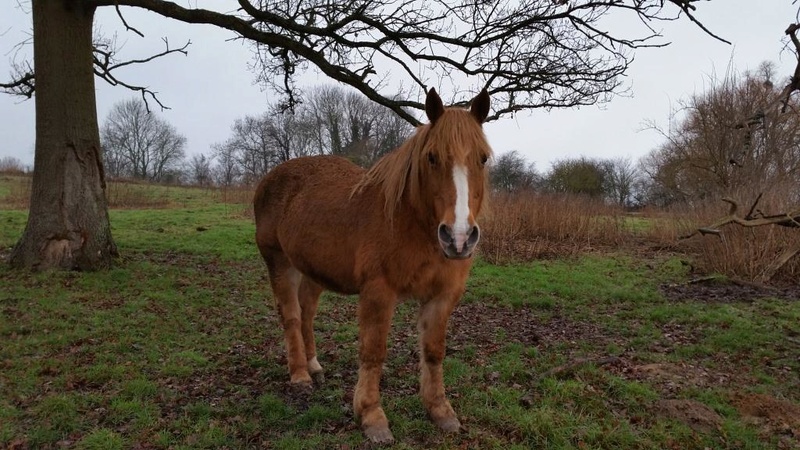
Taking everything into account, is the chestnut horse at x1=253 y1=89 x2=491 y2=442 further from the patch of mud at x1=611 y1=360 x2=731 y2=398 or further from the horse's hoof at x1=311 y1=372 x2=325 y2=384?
the patch of mud at x1=611 y1=360 x2=731 y2=398

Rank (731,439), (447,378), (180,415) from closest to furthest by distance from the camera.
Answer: (731,439), (180,415), (447,378)

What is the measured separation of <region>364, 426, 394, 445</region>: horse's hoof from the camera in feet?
10.7

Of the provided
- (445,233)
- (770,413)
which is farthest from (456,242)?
(770,413)

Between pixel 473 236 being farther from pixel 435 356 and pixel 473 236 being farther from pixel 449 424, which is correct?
pixel 449 424

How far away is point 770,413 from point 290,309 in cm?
410

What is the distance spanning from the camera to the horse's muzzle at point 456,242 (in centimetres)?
259

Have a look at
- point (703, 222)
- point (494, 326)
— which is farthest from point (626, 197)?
point (494, 326)

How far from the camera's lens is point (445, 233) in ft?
8.71

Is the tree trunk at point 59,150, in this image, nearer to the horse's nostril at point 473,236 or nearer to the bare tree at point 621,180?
the horse's nostril at point 473,236

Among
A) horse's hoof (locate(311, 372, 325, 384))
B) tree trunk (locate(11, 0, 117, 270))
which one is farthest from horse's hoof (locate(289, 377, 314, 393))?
tree trunk (locate(11, 0, 117, 270))

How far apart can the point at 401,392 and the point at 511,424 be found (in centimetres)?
104

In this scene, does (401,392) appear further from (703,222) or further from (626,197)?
(626,197)

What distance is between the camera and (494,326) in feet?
21.5

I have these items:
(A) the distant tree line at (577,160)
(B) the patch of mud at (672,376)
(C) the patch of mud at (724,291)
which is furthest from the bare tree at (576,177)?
(B) the patch of mud at (672,376)
